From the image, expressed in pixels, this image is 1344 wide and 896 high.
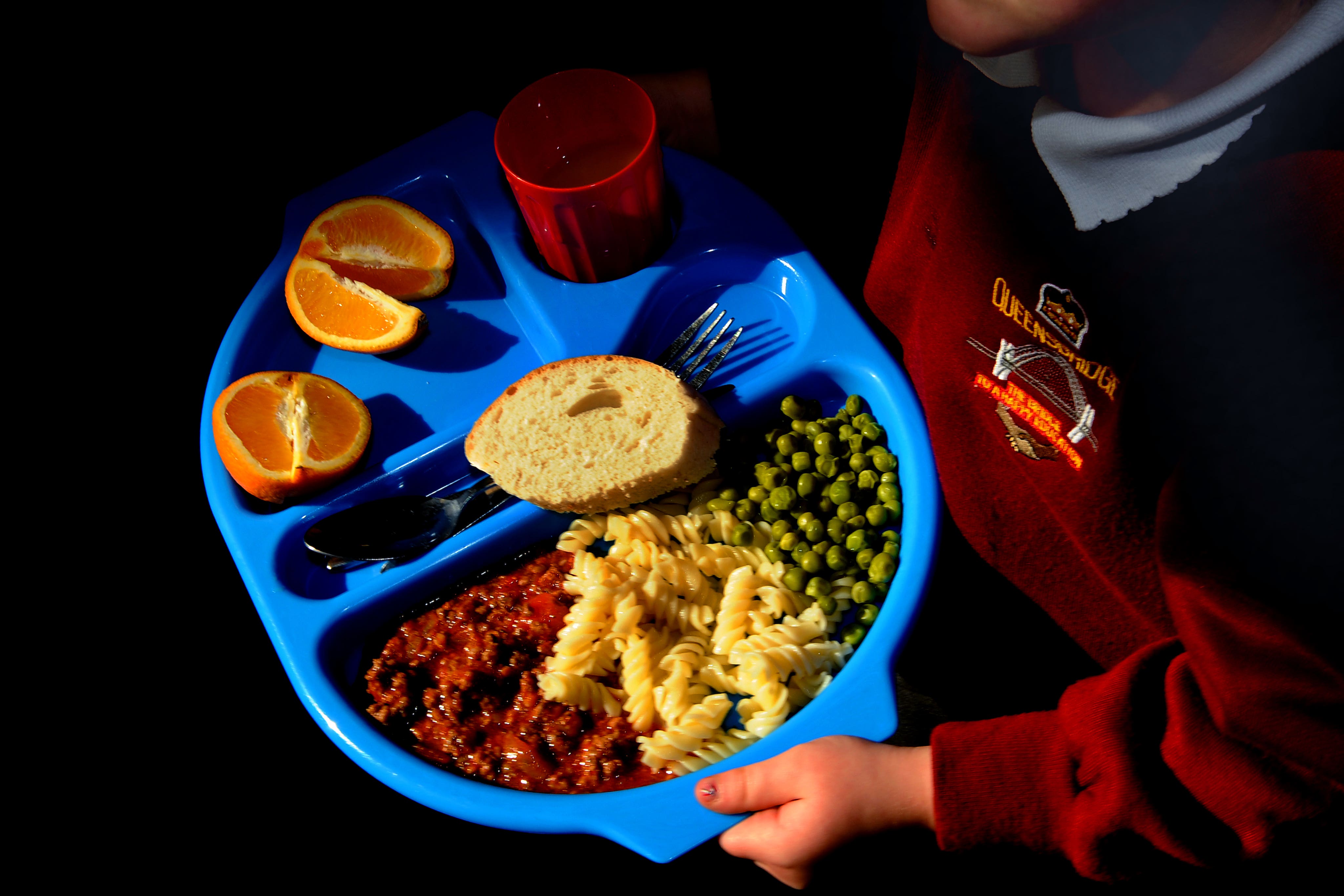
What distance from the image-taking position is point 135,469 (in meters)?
3.48

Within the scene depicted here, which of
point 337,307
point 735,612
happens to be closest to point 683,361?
point 735,612

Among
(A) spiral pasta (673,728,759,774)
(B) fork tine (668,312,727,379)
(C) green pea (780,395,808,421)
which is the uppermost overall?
(B) fork tine (668,312,727,379)

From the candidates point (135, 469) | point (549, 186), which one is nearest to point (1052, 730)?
point (549, 186)

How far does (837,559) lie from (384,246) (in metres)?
1.69

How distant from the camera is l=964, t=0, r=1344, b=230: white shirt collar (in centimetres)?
119

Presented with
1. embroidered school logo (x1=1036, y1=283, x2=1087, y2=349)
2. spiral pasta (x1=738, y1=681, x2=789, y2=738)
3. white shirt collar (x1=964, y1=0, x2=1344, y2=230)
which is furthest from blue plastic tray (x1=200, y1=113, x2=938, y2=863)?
white shirt collar (x1=964, y1=0, x2=1344, y2=230)

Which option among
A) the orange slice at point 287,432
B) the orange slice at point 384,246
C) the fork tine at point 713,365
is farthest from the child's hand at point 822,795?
the orange slice at point 384,246

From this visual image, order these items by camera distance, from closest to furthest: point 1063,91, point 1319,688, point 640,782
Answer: point 1319,688, point 1063,91, point 640,782

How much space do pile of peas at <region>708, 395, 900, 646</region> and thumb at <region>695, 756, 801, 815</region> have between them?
17.3 inches

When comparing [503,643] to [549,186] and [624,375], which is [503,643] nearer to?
[624,375]

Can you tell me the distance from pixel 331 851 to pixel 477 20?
313cm

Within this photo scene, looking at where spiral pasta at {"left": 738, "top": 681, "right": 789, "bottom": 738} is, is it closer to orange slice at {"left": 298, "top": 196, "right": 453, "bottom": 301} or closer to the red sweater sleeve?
the red sweater sleeve

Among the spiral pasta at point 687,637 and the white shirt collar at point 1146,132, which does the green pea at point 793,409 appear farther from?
the white shirt collar at point 1146,132

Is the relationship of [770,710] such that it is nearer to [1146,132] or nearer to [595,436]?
[595,436]
